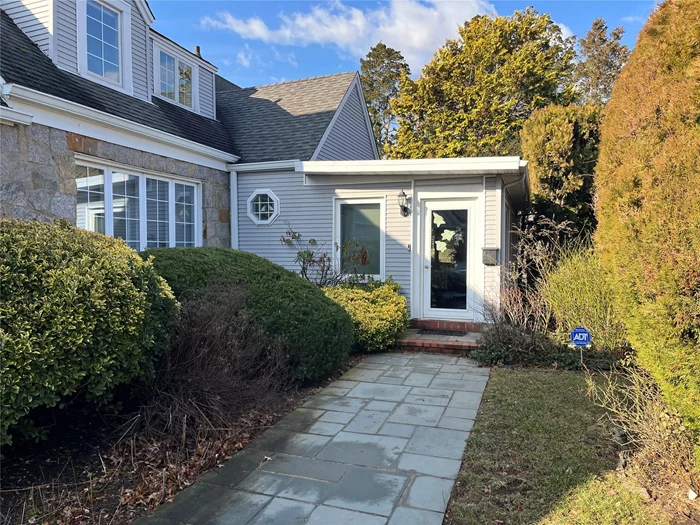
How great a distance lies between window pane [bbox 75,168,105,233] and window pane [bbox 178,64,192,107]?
11.8ft

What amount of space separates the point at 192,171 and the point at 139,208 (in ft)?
4.51

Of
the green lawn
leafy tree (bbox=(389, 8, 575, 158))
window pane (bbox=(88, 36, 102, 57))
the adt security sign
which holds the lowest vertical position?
the green lawn

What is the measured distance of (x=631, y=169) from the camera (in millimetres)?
2877

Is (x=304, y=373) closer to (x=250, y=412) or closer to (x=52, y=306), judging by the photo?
(x=250, y=412)

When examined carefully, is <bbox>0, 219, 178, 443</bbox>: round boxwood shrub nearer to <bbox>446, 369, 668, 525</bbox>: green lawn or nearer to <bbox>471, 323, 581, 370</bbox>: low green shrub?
<bbox>446, 369, 668, 525</bbox>: green lawn

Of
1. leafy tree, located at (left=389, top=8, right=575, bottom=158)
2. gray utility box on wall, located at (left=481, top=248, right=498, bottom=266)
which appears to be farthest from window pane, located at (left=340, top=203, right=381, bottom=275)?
leafy tree, located at (left=389, top=8, right=575, bottom=158)

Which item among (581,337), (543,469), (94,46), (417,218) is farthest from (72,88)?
(581,337)

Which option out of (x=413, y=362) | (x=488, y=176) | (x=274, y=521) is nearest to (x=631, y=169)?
(x=274, y=521)

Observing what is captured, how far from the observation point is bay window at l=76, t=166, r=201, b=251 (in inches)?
256

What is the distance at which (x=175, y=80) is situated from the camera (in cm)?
929

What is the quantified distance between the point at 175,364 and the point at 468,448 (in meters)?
2.39

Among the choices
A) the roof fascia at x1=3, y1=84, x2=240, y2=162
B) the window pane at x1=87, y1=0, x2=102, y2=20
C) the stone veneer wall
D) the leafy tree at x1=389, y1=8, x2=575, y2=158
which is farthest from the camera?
the leafy tree at x1=389, y1=8, x2=575, y2=158

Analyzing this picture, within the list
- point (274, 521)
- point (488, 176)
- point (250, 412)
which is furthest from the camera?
point (488, 176)

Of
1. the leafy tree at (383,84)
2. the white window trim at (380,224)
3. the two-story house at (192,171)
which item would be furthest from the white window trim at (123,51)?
the leafy tree at (383,84)
